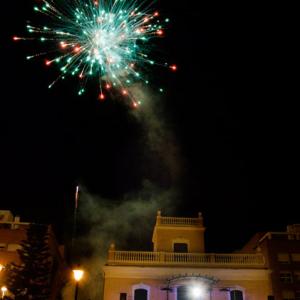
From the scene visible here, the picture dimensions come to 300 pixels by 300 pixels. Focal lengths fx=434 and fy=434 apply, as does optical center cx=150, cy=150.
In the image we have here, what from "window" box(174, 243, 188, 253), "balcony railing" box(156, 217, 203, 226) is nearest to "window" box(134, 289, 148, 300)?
"window" box(174, 243, 188, 253)

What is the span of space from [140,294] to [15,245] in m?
12.1

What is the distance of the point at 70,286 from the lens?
1672 inches

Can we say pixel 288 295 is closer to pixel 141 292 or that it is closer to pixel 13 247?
pixel 141 292

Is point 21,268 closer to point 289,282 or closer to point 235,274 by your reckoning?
point 235,274

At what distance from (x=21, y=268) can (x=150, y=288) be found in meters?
9.64

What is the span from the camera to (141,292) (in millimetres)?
29938

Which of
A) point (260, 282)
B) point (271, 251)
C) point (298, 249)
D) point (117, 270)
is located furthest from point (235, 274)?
point (117, 270)

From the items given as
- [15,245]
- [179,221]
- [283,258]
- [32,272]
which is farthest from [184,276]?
[15,245]

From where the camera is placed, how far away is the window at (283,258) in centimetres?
3288

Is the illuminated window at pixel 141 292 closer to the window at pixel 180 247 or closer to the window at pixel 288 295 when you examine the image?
the window at pixel 180 247

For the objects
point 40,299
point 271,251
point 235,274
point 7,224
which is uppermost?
point 7,224

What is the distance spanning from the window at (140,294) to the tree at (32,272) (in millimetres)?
6158

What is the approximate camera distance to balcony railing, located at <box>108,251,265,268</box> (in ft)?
101

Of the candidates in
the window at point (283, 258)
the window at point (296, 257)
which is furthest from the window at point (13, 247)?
the window at point (296, 257)
